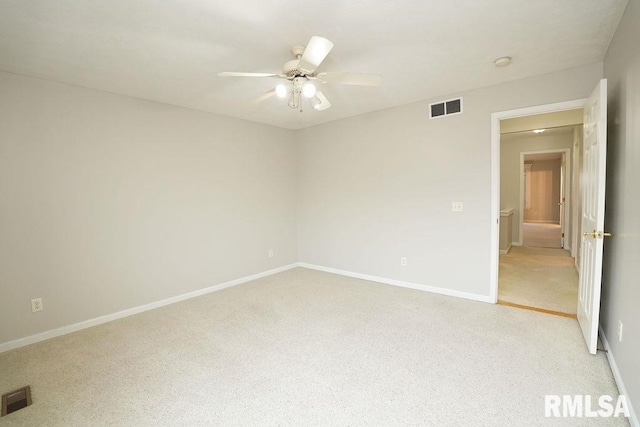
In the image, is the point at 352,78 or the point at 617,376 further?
the point at 352,78

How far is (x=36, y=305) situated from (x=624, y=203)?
4.76 meters

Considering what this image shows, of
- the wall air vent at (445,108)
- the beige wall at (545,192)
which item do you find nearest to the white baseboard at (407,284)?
the wall air vent at (445,108)

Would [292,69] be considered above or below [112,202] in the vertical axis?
above

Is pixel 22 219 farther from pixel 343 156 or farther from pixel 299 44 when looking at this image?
pixel 343 156

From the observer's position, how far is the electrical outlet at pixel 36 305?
2711mm

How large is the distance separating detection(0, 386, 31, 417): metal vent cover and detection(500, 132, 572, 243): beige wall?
7879 millimetres

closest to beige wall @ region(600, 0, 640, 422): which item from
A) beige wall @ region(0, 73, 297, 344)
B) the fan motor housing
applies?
the fan motor housing

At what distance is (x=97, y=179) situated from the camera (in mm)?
3055

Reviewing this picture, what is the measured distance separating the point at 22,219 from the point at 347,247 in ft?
12.2

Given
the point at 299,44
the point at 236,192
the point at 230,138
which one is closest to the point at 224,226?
the point at 236,192

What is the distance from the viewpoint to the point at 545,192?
11.0 m

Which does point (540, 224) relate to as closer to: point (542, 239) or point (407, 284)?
point (542, 239)

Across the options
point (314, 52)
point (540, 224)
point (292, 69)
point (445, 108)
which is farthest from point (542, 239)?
point (314, 52)

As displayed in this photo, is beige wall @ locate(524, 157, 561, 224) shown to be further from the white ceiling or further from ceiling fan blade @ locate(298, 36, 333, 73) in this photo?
ceiling fan blade @ locate(298, 36, 333, 73)
